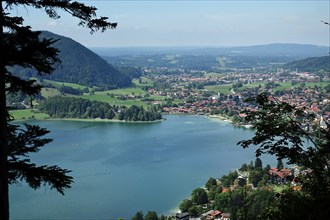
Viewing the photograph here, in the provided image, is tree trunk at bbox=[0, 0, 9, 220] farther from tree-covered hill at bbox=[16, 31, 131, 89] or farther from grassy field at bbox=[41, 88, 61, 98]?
tree-covered hill at bbox=[16, 31, 131, 89]

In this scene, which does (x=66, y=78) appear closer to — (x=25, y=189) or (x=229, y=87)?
(x=229, y=87)

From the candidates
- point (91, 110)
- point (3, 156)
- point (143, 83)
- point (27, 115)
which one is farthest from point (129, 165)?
point (143, 83)

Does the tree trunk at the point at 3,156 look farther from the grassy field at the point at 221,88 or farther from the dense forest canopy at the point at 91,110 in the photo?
the grassy field at the point at 221,88

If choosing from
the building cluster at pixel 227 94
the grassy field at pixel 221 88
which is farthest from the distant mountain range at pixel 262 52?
the grassy field at pixel 221 88

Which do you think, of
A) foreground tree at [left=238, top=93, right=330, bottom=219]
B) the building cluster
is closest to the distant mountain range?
the building cluster

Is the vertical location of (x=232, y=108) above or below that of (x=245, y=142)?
below

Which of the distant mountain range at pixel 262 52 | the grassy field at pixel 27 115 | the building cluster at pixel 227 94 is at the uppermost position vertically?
the distant mountain range at pixel 262 52

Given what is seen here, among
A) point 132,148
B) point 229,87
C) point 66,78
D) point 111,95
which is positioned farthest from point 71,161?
point 66,78

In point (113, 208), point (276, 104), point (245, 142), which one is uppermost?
point (276, 104)
